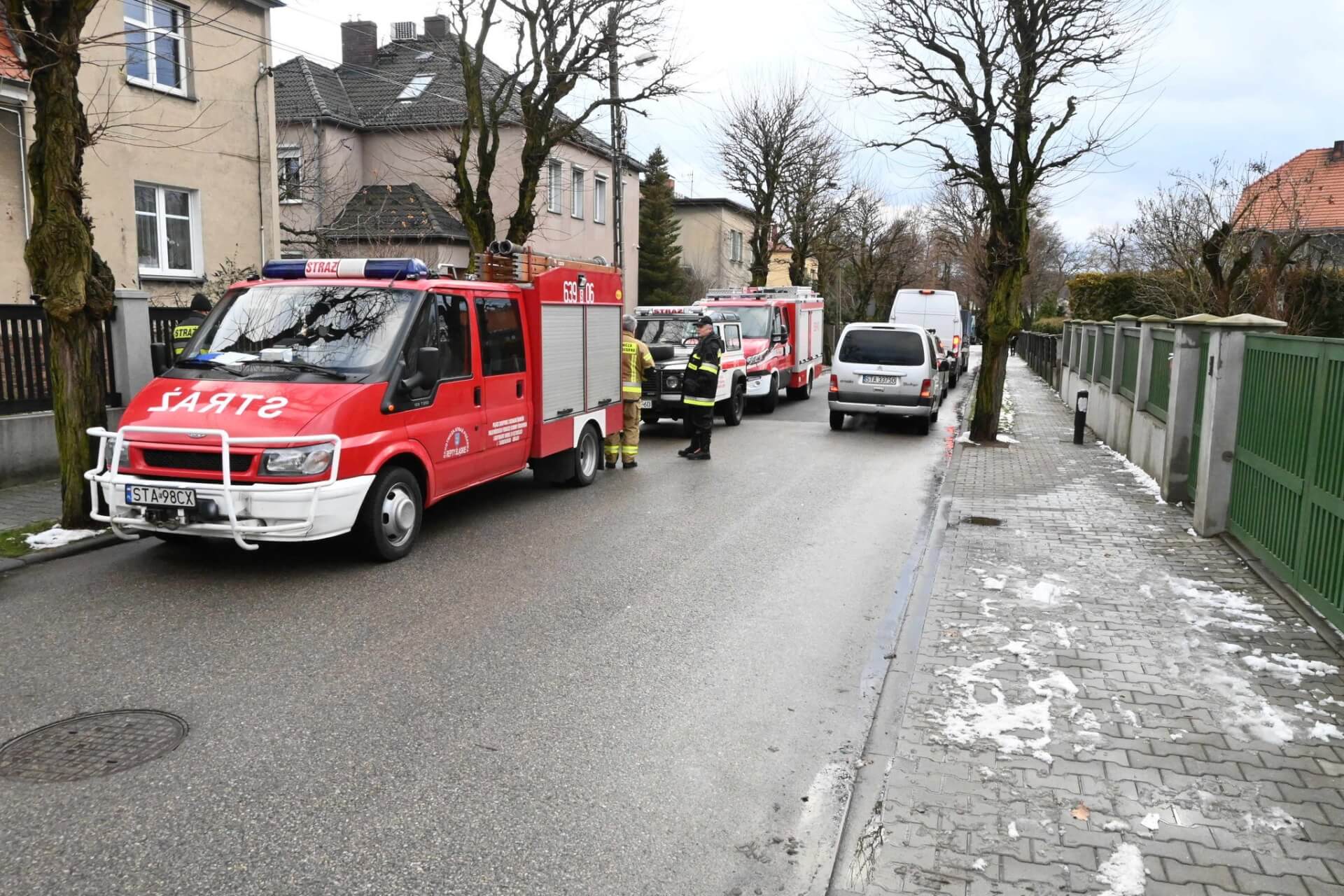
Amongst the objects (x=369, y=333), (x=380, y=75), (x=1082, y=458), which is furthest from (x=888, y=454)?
(x=380, y=75)

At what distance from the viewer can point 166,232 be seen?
16.8m

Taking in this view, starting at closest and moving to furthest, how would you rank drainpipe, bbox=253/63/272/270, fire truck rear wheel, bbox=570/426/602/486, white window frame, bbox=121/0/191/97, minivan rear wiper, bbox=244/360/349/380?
minivan rear wiper, bbox=244/360/349/380 → fire truck rear wheel, bbox=570/426/602/486 → white window frame, bbox=121/0/191/97 → drainpipe, bbox=253/63/272/270

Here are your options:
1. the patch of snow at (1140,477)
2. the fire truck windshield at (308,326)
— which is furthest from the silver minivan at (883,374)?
the fire truck windshield at (308,326)

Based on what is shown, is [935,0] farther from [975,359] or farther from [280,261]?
[975,359]

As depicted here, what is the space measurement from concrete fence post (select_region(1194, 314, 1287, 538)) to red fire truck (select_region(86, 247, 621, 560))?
19.3ft

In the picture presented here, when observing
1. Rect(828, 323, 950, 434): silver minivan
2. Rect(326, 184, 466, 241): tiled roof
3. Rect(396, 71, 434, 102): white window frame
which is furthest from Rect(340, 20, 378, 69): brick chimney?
Rect(828, 323, 950, 434): silver minivan

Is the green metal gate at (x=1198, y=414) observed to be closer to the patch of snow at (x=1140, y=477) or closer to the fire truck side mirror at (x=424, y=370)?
the patch of snow at (x=1140, y=477)

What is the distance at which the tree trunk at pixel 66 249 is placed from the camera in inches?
289

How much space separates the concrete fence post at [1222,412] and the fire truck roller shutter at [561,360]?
19.3ft

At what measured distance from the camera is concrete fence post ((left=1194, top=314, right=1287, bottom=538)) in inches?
306

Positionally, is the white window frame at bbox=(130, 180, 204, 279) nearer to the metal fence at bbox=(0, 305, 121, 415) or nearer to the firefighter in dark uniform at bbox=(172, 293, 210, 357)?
the firefighter in dark uniform at bbox=(172, 293, 210, 357)

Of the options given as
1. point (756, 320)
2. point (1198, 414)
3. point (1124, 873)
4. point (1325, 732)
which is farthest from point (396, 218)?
point (1124, 873)

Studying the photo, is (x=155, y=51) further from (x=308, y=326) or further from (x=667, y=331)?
(x=308, y=326)

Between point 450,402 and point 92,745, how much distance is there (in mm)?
4178
